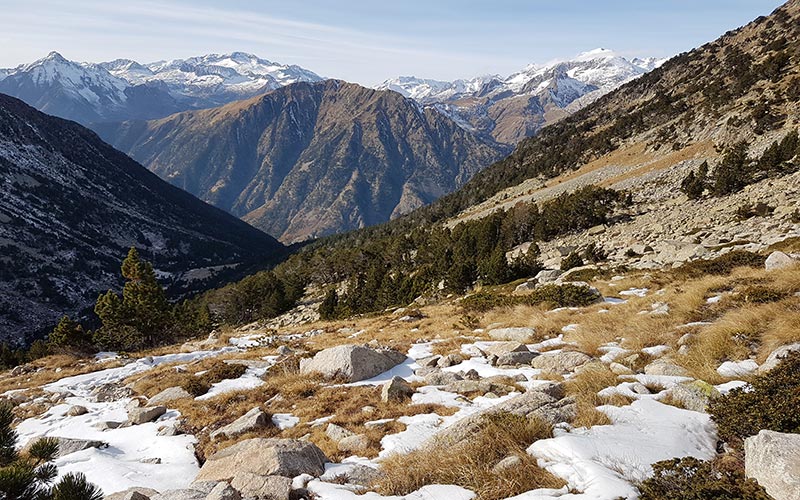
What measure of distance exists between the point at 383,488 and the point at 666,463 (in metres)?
3.66

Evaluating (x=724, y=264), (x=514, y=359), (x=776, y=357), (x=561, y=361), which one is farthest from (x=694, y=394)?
(x=724, y=264)

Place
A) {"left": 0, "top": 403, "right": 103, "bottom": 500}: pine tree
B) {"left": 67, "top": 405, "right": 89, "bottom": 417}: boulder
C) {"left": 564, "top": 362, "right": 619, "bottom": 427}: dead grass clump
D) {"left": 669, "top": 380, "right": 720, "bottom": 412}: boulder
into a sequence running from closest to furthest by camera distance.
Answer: {"left": 0, "top": 403, "right": 103, "bottom": 500}: pine tree < {"left": 564, "top": 362, "right": 619, "bottom": 427}: dead grass clump < {"left": 669, "top": 380, "right": 720, "bottom": 412}: boulder < {"left": 67, "top": 405, "right": 89, "bottom": 417}: boulder

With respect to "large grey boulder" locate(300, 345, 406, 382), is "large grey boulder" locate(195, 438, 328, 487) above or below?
above

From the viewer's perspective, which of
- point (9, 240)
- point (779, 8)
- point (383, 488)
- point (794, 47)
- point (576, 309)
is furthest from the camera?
point (9, 240)

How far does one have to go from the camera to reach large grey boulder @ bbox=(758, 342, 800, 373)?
788cm

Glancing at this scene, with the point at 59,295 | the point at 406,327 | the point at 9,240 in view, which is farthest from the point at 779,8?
the point at 9,240

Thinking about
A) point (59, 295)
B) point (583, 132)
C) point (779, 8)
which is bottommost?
point (59, 295)

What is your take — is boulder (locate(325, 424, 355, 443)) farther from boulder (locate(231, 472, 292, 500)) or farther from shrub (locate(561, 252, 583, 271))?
shrub (locate(561, 252, 583, 271))

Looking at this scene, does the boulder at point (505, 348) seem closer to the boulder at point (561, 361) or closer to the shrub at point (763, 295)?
the boulder at point (561, 361)

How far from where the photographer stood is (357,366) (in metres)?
14.3

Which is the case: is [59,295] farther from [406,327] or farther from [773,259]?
[773,259]

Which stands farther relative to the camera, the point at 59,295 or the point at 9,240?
the point at 9,240

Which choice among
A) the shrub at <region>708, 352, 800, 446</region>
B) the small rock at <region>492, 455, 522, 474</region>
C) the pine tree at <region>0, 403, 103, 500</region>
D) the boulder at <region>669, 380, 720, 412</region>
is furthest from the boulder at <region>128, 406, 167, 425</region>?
the shrub at <region>708, 352, 800, 446</region>

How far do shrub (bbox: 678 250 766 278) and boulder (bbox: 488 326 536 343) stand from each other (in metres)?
10.2
